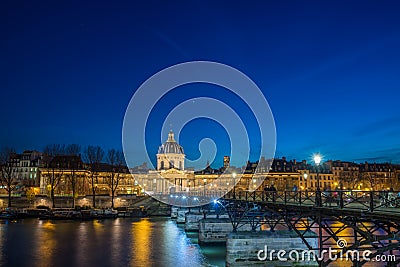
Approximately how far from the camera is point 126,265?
3453 cm

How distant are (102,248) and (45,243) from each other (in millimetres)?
7608

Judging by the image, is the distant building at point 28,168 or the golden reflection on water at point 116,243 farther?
the distant building at point 28,168

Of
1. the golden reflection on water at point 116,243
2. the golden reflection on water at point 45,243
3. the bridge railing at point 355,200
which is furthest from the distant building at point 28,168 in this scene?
the bridge railing at point 355,200

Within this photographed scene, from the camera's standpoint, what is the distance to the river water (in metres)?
35.8

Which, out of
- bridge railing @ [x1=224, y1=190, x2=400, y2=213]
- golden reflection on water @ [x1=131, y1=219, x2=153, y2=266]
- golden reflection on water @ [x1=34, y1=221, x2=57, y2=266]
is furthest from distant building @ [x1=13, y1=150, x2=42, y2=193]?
bridge railing @ [x1=224, y1=190, x2=400, y2=213]

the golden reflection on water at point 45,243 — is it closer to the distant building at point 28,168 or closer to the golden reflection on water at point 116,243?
the golden reflection on water at point 116,243

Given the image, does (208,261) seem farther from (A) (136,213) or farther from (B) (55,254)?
(A) (136,213)

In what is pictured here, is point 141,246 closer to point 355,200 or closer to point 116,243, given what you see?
point 116,243

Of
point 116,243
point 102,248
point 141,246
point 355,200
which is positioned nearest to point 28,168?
point 116,243

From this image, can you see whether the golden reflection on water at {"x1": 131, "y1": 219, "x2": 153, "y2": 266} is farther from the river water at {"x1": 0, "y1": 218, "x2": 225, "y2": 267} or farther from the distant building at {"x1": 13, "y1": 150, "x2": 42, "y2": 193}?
the distant building at {"x1": 13, "y1": 150, "x2": 42, "y2": 193}

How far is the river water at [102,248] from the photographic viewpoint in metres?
35.8

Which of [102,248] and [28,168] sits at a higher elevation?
[28,168]

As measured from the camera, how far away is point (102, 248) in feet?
140

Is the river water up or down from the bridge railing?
down
